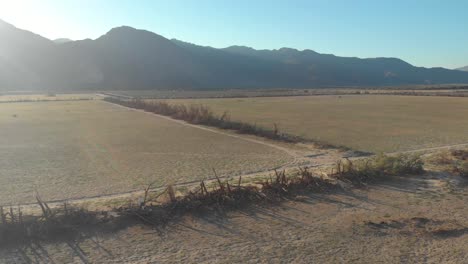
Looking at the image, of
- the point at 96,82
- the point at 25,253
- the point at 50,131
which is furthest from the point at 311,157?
the point at 96,82

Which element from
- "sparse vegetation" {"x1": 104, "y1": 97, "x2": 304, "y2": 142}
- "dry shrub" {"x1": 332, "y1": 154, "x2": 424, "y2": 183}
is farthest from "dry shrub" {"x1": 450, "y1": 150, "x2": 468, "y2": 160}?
"sparse vegetation" {"x1": 104, "y1": 97, "x2": 304, "y2": 142}

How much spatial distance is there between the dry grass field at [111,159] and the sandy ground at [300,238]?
3.02 m

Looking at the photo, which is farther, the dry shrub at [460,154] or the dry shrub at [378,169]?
the dry shrub at [460,154]

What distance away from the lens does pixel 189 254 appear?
5117 mm

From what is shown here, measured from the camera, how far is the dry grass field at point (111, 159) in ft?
29.5

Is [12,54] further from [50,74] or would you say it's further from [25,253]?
[25,253]

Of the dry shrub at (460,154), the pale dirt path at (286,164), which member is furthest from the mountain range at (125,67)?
the dry shrub at (460,154)

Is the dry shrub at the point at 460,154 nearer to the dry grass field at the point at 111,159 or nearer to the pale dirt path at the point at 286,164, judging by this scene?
the pale dirt path at the point at 286,164

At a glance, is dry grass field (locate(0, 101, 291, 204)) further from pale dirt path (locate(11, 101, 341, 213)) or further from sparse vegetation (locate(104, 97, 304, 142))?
sparse vegetation (locate(104, 97, 304, 142))

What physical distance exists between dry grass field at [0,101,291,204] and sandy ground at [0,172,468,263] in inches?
119

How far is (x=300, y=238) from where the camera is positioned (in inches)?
220

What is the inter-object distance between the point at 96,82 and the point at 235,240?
130 metres

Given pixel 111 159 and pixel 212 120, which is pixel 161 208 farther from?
pixel 212 120

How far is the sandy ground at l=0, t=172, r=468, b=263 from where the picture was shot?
16.4ft
